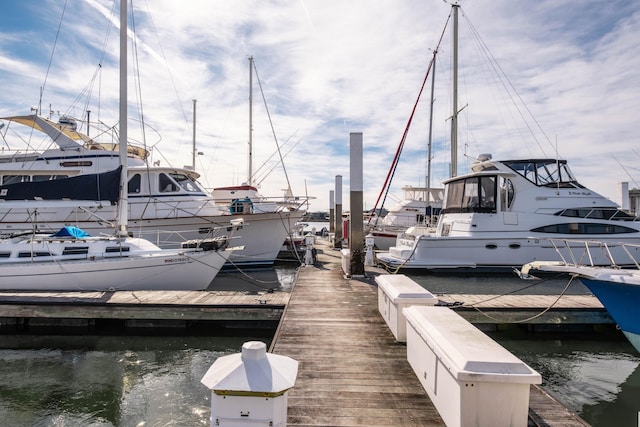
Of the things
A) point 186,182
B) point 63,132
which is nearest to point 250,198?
point 186,182

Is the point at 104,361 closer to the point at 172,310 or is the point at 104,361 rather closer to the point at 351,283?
the point at 172,310

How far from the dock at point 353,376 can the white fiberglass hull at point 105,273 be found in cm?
415

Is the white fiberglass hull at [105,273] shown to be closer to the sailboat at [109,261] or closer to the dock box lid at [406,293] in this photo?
the sailboat at [109,261]

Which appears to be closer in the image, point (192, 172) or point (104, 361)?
point (104, 361)

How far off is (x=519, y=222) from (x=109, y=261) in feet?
41.8

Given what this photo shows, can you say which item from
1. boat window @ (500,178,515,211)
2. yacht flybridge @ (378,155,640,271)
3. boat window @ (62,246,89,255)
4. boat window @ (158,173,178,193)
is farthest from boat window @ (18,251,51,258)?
boat window @ (500,178,515,211)

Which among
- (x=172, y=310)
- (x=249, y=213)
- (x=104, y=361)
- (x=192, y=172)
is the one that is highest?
(x=192, y=172)

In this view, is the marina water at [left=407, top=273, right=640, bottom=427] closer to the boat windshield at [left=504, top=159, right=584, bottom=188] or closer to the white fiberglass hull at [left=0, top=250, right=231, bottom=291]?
the white fiberglass hull at [left=0, top=250, right=231, bottom=291]

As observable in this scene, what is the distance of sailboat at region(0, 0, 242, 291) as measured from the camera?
9.15 m

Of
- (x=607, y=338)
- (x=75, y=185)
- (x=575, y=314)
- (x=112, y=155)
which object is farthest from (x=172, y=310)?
(x=112, y=155)

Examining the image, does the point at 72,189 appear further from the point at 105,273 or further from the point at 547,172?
the point at 547,172

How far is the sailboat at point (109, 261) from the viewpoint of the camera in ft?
30.0

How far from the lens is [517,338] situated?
748 cm

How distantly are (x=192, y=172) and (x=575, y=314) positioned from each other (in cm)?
1303
